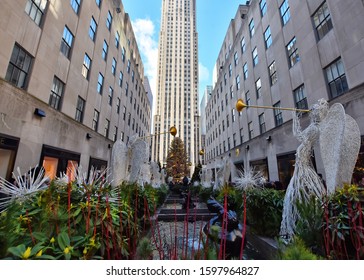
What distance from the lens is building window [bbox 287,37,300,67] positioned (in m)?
13.7

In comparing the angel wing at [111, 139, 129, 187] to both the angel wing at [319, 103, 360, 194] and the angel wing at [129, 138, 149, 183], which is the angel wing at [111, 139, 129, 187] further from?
the angel wing at [319, 103, 360, 194]

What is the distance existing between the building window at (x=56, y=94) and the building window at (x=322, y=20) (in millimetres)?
17853

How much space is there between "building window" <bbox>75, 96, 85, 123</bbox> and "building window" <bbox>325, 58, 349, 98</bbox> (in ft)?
59.9

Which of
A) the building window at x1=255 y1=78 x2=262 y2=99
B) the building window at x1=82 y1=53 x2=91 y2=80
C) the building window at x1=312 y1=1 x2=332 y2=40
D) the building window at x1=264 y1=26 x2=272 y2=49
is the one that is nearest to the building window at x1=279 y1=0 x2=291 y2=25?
the building window at x1=264 y1=26 x2=272 y2=49

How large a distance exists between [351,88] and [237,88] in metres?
16.9

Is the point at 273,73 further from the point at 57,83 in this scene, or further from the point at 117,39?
the point at 117,39

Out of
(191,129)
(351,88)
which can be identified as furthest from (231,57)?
(191,129)

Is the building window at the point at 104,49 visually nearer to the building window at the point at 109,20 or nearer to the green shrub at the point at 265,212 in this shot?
the building window at the point at 109,20

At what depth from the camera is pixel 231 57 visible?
28.2 metres

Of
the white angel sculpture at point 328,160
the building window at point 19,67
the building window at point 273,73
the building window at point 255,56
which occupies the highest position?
the building window at point 255,56

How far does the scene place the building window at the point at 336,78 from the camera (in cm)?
998

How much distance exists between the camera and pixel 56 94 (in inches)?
472

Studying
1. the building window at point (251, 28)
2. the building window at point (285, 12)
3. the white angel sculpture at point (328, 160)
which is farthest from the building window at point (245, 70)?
the white angel sculpture at point (328, 160)
